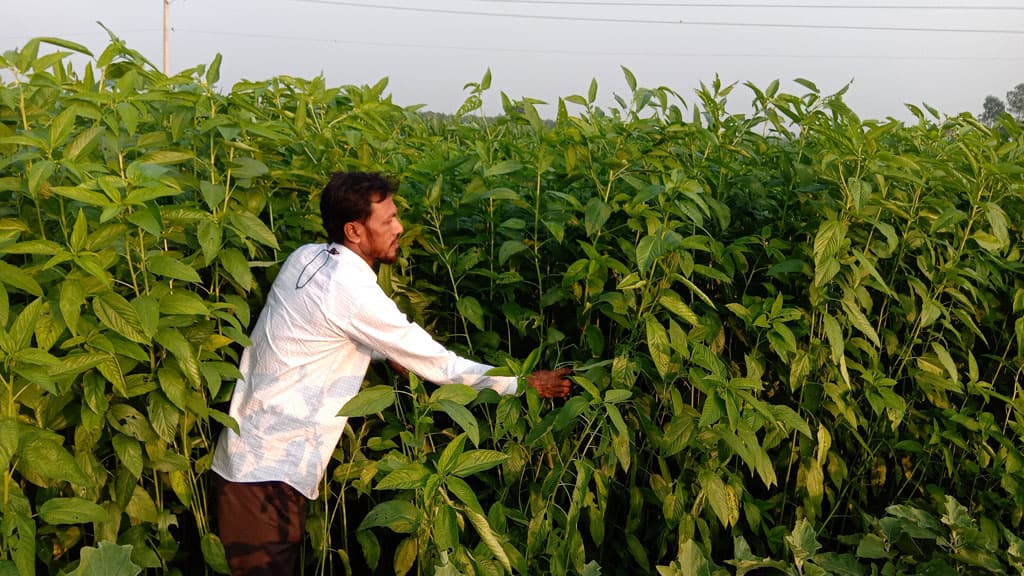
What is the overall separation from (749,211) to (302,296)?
1.45 m

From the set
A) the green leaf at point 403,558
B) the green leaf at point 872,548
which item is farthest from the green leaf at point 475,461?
the green leaf at point 872,548

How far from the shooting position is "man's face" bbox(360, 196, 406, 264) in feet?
8.25

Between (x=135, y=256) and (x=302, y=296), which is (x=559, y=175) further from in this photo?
(x=135, y=256)

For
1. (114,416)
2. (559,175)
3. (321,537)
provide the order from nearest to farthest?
(114,416) < (321,537) < (559,175)

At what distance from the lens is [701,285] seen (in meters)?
2.92

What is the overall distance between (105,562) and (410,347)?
2.74ft

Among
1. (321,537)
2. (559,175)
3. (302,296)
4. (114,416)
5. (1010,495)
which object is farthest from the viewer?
(1010,495)

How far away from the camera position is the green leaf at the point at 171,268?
2.12m

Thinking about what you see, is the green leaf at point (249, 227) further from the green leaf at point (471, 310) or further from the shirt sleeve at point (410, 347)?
the green leaf at point (471, 310)

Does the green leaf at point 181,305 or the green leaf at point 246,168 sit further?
the green leaf at point 246,168

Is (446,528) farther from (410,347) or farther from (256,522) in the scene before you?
(256,522)

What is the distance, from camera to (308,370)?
2.47 m

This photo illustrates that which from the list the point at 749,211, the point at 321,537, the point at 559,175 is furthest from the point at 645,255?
the point at 321,537

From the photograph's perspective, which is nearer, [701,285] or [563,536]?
[563,536]
